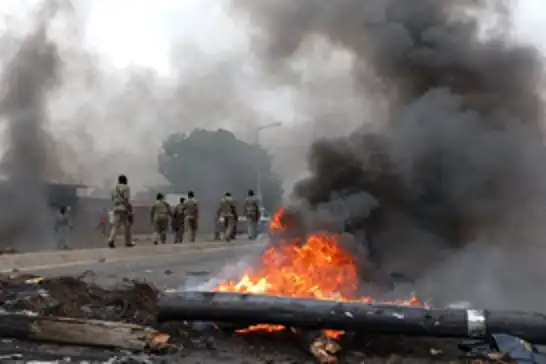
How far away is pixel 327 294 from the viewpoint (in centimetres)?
700

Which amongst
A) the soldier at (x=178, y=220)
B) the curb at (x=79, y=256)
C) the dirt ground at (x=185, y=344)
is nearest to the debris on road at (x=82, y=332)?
the dirt ground at (x=185, y=344)

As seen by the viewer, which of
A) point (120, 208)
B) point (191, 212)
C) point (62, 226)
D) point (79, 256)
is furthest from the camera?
point (191, 212)

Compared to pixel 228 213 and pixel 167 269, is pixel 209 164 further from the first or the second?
pixel 167 269

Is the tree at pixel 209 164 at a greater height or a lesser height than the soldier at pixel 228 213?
greater

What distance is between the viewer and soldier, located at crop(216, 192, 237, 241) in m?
20.8

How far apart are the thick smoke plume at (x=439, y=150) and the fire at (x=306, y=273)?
2.69 feet

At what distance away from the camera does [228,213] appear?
21.0m

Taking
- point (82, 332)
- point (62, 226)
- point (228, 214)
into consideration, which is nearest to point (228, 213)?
point (228, 214)

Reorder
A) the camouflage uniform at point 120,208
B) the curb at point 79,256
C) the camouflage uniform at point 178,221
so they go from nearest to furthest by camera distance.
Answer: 1. the curb at point 79,256
2. the camouflage uniform at point 120,208
3. the camouflage uniform at point 178,221

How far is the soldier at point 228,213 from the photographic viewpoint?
20.8 metres

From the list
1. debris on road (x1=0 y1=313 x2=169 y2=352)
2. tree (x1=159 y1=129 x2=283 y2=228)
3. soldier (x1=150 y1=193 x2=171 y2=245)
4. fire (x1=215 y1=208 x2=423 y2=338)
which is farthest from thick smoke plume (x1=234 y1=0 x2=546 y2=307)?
tree (x1=159 y1=129 x2=283 y2=228)

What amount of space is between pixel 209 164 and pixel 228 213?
32.4m

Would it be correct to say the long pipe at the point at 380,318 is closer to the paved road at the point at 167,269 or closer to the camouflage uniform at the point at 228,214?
the paved road at the point at 167,269

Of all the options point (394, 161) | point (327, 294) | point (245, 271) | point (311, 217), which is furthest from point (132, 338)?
point (394, 161)
